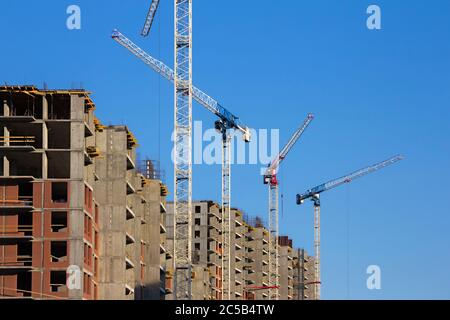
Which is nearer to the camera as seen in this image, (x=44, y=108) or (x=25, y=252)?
(x=25, y=252)

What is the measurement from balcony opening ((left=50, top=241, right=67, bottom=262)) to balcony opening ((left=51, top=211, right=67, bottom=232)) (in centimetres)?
141

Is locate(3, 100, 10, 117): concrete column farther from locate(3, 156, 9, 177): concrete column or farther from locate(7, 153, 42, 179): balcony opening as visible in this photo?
locate(3, 156, 9, 177): concrete column

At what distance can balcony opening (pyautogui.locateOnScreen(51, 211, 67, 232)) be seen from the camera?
373 feet

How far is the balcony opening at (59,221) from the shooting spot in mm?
113625

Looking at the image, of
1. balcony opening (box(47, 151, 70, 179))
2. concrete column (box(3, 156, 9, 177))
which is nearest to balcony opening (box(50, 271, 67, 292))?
balcony opening (box(47, 151, 70, 179))

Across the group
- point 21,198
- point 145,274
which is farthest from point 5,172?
point 145,274

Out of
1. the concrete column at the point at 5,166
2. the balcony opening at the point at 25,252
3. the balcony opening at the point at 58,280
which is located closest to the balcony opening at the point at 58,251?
the balcony opening at the point at 58,280

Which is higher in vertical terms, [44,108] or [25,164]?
[44,108]

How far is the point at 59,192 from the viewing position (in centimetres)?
11494

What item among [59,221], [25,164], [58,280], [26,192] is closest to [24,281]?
[58,280]

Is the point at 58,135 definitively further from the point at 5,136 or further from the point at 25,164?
the point at 5,136

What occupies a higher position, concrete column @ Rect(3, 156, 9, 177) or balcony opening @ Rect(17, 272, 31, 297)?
concrete column @ Rect(3, 156, 9, 177)

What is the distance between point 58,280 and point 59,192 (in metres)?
9.02
